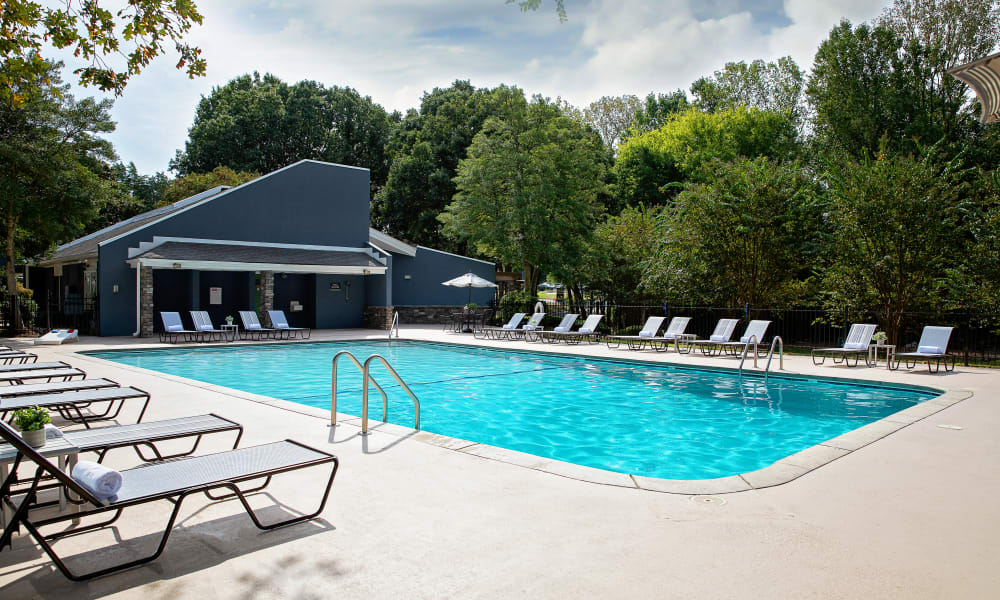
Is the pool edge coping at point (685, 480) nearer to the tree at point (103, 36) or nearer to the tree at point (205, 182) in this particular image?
the tree at point (103, 36)

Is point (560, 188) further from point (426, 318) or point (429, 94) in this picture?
point (429, 94)

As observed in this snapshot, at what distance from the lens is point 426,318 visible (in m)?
27.0

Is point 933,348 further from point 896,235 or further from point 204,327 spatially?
point 204,327

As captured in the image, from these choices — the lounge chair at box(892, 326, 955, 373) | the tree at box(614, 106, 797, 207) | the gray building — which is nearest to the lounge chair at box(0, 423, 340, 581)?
the lounge chair at box(892, 326, 955, 373)

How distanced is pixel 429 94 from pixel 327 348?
2496cm

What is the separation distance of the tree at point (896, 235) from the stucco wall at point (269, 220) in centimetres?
1642

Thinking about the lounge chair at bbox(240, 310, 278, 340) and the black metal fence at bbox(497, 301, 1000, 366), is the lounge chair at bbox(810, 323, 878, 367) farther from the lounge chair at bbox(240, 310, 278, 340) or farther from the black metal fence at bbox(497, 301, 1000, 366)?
the lounge chair at bbox(240, 310, 278, 340)

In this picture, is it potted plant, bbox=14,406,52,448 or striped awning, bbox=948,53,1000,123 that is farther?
striped awning, bbox=948,53,1000,123

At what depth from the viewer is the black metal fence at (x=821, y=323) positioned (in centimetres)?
1429

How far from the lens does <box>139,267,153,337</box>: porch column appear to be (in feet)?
60.6

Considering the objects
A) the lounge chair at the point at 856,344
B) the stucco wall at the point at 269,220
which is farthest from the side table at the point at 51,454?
the stucco wall at the point at 269,220

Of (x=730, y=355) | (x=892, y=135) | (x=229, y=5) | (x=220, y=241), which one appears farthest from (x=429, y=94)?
(x=229, y=5)

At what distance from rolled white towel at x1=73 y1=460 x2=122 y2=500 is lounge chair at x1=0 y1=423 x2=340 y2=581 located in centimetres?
2

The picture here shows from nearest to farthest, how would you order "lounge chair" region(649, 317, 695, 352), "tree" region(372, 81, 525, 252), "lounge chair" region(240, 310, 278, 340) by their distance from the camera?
1. "lounge chair" region(649, 317, 695, 352)
2. "lounge chair" region(240, 310, 278, 340)
3. "tree" region(372, 81, 525, 252)
